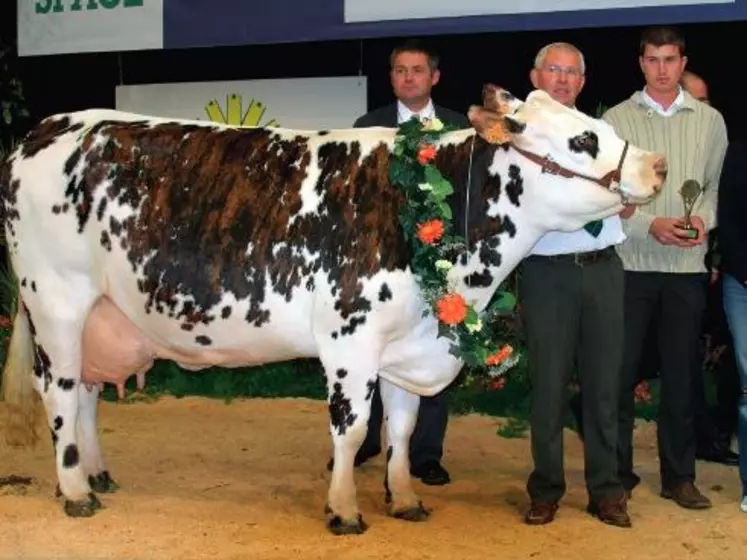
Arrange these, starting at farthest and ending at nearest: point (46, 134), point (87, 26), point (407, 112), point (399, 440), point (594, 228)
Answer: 1. point (87, 26)
2. point (407, 112)
3. point (46, 134)
4. point (399, 440)
5. point (594, 228)

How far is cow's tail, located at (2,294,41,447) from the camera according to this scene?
4.84 m

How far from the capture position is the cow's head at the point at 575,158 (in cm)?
408

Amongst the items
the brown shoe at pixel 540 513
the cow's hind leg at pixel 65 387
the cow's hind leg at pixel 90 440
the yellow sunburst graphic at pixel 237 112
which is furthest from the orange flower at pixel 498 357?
the yellow sunburst graphic at pixel 237 112

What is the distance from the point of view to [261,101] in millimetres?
7770

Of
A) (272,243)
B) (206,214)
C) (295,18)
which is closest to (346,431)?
(272,243)

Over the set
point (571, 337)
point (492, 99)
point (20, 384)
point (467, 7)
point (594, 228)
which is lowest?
point (20, 384)

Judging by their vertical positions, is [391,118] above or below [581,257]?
above

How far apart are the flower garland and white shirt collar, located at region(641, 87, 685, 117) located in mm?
986

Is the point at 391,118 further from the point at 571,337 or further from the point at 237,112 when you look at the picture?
the point at 237,112

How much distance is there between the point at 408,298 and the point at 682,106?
58.2 inches

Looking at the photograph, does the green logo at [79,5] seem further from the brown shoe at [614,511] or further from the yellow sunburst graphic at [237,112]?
the brown shoe at [614,511]

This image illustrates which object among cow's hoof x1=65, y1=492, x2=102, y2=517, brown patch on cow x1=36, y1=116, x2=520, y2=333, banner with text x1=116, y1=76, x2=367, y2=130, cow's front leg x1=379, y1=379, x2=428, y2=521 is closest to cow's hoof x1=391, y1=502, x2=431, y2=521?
cow's front leg x1=379, y1=379, x2=428, y2=521

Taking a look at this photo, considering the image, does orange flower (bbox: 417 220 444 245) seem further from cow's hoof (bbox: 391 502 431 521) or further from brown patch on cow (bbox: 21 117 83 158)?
brown patch on cow (bbox: 21 117 83 158)

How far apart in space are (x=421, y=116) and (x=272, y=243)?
1155 mm
